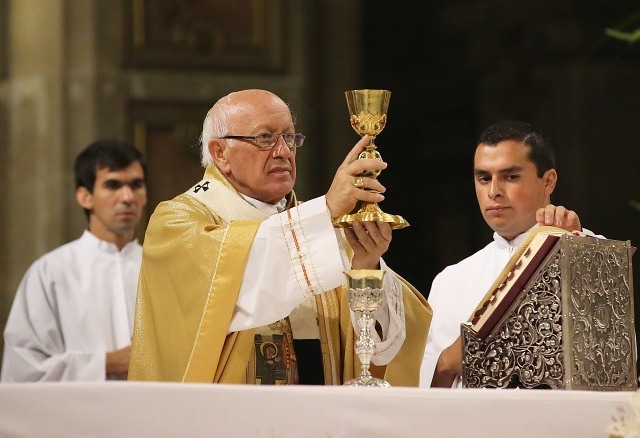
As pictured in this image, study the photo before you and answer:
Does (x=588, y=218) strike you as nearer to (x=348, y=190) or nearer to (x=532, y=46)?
(x=532, y=46)

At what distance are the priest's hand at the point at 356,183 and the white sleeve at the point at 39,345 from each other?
9.19 feet

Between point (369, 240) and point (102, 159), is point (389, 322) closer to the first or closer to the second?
Result: point (369, 240)

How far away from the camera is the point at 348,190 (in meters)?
3.27

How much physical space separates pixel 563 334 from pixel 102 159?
3670 millimetres

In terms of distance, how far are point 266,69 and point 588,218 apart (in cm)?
198

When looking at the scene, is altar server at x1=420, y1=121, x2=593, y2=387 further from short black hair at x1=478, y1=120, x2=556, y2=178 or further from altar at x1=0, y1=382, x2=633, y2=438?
altar at x1=0, y1=382, x2=633, y2=438

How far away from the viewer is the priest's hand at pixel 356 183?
126 inches

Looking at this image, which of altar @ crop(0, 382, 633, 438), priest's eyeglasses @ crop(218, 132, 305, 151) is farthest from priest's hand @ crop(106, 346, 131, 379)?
altar @ crop(0, 382, 633, 438)

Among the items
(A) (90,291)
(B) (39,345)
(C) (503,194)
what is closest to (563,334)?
(C) (503,194)

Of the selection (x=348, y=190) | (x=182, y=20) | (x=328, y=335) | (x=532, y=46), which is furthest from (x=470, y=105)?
(x=348, y=190)

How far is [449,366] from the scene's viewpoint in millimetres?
3699

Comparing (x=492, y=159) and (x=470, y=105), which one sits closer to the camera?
(x=492, y=159)

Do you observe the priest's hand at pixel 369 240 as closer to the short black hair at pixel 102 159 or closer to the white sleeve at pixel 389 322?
the white sleeve at pixel 389 322

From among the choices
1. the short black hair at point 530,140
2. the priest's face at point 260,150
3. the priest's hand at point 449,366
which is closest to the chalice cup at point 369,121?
the priest's hand at point 449,366
